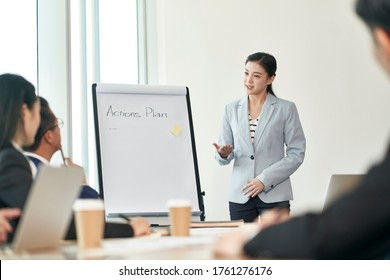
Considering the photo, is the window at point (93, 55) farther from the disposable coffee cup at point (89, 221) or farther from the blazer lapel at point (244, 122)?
the disposable coffee cup at point (89, 221)

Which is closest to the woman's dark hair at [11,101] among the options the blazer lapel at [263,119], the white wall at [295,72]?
the blazer lapel at [263,119]

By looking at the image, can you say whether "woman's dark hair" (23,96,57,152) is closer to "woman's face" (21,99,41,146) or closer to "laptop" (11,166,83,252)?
"woman's face" (21,99,41,146)

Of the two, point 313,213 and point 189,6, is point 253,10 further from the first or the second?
point 313,213

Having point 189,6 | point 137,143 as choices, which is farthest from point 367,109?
point 137,143

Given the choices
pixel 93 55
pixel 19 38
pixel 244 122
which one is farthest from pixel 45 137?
pixel 93 55

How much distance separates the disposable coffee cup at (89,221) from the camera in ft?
4.11

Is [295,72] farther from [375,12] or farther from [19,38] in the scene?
[375,12]

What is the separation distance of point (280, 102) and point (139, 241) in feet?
7.45

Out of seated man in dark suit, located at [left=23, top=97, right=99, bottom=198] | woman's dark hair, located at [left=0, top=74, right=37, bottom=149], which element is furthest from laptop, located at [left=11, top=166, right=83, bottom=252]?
seated man in dark suit, located at [left=23, top=97, right=99, bottom=198]

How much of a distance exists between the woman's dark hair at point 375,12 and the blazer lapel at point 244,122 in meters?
2.77

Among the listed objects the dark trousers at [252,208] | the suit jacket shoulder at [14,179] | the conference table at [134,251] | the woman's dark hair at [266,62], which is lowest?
the dark trousers at [252,208]

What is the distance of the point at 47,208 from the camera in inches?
49.2

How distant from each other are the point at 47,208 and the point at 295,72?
343 centimetres

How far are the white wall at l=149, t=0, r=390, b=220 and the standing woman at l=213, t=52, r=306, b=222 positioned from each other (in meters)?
0.79
